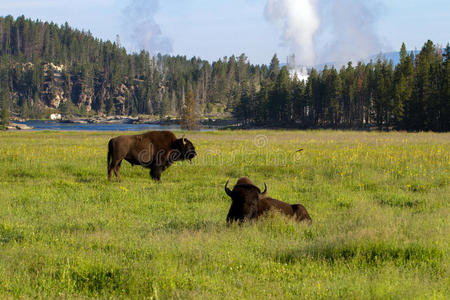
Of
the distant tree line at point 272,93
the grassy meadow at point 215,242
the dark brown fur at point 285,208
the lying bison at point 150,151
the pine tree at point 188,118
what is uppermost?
the distant tree line at point 272,93

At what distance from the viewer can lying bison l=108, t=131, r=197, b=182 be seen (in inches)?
603

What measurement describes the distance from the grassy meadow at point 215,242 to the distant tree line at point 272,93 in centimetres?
5449

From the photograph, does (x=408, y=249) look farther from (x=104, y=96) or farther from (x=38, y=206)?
(x=104, y=96)

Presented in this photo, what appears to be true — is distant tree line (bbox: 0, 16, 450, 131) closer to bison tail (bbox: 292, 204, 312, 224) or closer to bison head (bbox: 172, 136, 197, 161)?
bison head (bbox: 172, 136, 197, 161)

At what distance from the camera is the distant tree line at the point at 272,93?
63.6 meters

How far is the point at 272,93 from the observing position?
10294cm

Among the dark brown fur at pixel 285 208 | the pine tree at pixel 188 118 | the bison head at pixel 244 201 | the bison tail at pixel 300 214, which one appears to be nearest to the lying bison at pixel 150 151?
the dark brown fur at pixel 285 208

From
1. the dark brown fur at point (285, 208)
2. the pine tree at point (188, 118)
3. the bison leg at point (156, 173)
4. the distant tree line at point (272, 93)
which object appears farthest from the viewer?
the pine tree at point (188, 118)

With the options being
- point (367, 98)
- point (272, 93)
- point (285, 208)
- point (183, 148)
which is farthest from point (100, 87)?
point (285, 208)

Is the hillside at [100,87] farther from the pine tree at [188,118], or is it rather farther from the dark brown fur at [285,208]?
the dark brown fur at [285,208]

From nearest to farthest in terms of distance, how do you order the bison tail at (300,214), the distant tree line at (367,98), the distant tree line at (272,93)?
the bison tail at (300,214), the distant tree line at (367,98), the distant tree line at (272,93)

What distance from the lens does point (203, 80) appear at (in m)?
187

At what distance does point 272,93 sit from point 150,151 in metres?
89.9

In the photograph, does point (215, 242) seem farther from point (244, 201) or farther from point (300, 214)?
point (300, 214)
